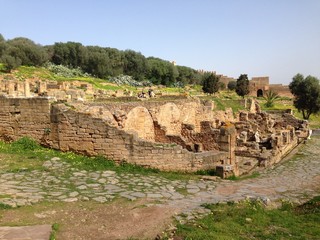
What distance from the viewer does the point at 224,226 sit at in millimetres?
5012

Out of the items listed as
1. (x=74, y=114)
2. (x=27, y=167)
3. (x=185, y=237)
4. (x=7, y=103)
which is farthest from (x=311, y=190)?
(x=7, y=103)

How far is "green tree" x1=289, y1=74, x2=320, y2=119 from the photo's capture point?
32.9 meters

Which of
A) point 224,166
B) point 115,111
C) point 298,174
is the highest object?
point 115,111

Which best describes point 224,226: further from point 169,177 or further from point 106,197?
point 169,177

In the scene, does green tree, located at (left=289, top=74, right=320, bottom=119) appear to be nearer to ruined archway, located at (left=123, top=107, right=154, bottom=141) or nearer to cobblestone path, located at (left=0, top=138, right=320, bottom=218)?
ruined archway, located at (left=123, top=107, right=154, bottom=141)

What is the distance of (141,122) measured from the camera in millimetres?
14211

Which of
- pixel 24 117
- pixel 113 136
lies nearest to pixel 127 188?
pixel 113 136

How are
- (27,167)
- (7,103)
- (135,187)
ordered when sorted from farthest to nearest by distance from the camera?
(7,103) → (27,167) → (135,187)

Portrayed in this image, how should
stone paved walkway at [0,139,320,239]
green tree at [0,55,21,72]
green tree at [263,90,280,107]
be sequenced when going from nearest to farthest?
stone paved walkway at [0,139,320,239] < green tree at [263,90,280,107] < green tree at [0,55,21,72]

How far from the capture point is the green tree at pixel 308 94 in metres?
32.9

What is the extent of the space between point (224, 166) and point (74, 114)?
441 centimetres

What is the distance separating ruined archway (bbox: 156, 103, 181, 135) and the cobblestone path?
7003 millimetres

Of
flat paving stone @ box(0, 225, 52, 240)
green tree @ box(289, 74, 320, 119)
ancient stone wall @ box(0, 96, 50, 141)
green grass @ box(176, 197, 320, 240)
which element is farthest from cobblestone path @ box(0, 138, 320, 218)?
green tree @ box(289, 74, 320, 119)

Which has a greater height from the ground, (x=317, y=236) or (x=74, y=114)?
(x=74, y=114)
